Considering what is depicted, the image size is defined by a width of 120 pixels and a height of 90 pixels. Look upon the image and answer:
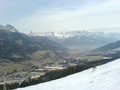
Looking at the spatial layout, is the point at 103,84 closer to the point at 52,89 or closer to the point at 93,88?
the point at 93,88

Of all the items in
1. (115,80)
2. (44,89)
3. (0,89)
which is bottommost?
(0,89)

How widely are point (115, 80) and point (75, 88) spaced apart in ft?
24.6

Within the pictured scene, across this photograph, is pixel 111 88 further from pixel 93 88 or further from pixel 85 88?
pixel 85 88

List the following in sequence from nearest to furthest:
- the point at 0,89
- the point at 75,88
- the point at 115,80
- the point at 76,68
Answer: the point at 115,80 < the point at 75,88 < the point at 0,89 < the point at 76,68

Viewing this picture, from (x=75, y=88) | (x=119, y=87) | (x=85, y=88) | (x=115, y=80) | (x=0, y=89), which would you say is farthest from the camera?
(x=0, y=89)

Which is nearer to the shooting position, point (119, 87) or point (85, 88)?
point (119, 87)

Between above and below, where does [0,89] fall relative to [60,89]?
below

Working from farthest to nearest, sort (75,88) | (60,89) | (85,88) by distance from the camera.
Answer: (60,89), (75,88), (85,88)

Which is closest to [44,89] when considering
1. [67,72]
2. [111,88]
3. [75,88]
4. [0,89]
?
[75,88]

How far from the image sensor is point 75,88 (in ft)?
137

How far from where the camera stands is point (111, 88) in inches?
1286

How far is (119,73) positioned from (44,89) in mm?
15740

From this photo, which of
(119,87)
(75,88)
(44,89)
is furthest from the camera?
(44,89)

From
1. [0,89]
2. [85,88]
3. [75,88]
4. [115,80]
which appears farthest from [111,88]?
[0,89]
